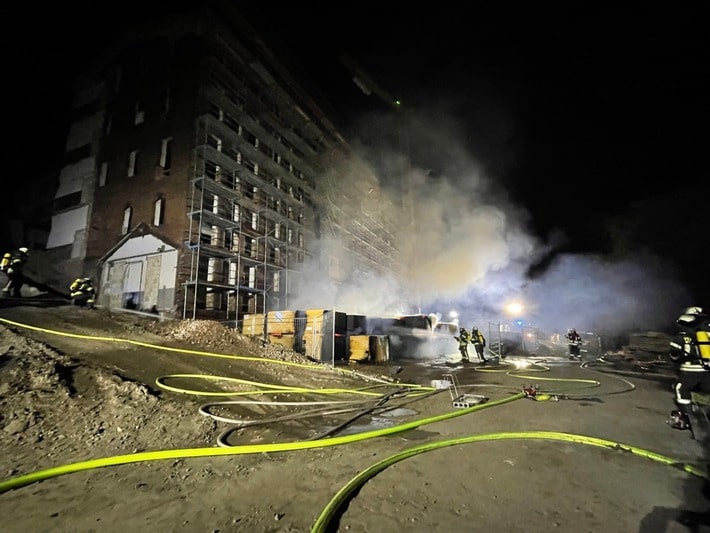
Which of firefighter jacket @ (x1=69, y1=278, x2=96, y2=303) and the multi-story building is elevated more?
the multi-story building

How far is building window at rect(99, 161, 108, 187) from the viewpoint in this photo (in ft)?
67.0

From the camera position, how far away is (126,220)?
18.9 meters

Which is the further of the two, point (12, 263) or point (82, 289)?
point (82, 289)

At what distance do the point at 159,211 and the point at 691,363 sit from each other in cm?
2158

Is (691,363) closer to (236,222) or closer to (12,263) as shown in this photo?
(12,263)

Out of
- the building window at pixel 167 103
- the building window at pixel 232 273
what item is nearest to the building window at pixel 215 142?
the building window at pixel 167 103

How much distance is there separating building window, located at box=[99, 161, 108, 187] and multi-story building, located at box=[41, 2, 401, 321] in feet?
0.31

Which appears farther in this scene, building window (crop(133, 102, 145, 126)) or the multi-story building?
building window (crop(133, 102, 145, 126))

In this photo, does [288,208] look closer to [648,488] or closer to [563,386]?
[563,386]

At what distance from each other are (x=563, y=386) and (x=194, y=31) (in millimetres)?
26187

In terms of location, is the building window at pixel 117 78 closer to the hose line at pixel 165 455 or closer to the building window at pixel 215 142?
the building window at pixel 215 142

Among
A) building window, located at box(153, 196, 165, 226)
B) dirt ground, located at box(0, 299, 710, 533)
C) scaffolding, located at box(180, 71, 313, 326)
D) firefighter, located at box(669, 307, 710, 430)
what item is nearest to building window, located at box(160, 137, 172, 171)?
building window, located at box(153, 196, 165, 226)

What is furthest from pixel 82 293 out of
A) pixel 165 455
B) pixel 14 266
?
pixel 165 455

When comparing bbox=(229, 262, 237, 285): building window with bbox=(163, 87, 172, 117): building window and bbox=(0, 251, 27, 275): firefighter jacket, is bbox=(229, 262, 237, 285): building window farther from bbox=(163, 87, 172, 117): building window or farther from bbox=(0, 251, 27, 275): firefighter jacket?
bbox=(163, 87, 172, 117): building window
